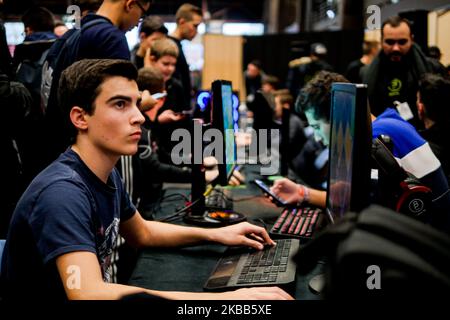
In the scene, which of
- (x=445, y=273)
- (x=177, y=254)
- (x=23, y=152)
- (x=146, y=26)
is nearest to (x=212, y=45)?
(x=146, y=26)

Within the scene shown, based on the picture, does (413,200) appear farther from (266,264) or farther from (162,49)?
(162,49)

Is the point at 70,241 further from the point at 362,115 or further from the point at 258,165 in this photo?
the point at 258,165

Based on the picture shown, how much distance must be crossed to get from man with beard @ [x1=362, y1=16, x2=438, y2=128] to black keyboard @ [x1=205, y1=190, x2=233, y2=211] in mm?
1323

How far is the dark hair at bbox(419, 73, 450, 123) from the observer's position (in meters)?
2.48

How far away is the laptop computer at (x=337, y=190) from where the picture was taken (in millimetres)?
1014

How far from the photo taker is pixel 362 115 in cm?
102

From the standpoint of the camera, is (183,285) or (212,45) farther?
(212,45)

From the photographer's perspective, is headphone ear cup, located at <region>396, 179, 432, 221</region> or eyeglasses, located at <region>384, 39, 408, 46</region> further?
eyeglasses, located at <region>384, 39, 408, 46</region>

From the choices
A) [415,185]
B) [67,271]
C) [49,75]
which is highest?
[49,75]

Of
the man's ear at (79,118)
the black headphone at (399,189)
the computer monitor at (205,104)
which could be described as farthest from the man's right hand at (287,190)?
the man's ear at (79,118)

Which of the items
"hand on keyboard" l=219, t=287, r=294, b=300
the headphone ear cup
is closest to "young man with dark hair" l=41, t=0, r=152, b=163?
"hand on keyboard" l=219, t=287, r=294, b=300

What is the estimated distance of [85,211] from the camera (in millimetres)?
1125

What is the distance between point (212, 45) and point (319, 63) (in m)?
5.16

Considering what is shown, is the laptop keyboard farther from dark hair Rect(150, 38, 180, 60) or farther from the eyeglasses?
dark hair Rect(150, 38, 180, 60)
